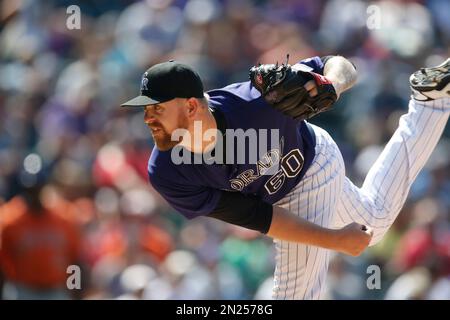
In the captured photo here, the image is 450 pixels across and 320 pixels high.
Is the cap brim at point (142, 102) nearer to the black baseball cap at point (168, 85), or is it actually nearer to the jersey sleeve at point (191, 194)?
the black baseball cap at point (168, 85)

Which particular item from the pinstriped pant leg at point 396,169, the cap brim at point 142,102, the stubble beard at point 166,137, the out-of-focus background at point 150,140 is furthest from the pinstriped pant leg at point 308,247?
the out-of-focus background at point 150,140

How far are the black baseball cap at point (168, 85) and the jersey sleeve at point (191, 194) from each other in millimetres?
332

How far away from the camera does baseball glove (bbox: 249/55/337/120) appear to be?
11.3ft

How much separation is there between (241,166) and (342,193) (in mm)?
572

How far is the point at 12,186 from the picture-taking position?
18.3 feet

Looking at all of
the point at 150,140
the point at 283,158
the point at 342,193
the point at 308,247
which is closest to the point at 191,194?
the point at 283,158

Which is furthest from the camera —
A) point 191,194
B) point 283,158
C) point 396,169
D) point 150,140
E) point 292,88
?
point 150,140

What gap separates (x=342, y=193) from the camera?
4039 millimetres

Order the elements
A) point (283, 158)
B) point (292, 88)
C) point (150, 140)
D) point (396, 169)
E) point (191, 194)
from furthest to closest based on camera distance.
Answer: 1. point (150, 140)
2. point (396, 169)
3. point (283, 158)
4. point (191, 194)
5. point (292, 88)

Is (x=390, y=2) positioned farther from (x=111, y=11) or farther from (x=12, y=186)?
(x=12, y=186)

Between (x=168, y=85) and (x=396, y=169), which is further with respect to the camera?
(x=396, y=169)

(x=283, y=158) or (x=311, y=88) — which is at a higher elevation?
(x=311, y=88)

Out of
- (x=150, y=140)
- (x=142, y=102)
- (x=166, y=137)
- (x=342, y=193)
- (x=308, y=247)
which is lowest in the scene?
(x=308, y=247)

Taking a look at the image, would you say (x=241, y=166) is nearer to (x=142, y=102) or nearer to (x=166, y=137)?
(x=166, y=137)
